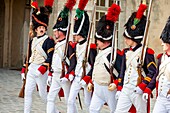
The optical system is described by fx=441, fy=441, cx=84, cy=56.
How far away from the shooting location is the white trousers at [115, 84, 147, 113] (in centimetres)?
518

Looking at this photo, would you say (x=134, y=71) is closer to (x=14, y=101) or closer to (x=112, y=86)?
(x=112, y=86)

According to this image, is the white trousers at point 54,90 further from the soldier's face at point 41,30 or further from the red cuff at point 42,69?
the soldier's face at point 41,30

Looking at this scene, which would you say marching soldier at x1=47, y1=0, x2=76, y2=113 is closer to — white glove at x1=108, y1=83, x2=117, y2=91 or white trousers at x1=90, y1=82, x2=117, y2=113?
white trousers at x1=90, y1=82, x2=117, y2=113

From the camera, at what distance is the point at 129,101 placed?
17.1ft

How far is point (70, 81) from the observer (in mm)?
6445

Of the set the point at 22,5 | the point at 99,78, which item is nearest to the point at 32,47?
the point at 99,78

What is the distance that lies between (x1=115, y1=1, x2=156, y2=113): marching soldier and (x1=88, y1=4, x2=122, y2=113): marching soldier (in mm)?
241

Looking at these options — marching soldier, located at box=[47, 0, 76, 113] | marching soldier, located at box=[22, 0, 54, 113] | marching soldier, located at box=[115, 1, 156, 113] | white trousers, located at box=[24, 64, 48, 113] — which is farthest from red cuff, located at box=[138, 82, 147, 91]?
white trousers, located at box=[24, 64, 48, 113]

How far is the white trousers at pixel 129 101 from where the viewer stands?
17.0ft

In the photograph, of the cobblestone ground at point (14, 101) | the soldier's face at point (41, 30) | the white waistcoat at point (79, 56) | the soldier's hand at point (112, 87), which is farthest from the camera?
the cobblestone ground at point (14, 101)

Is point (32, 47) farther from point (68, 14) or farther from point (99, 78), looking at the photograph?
point (99, 78)

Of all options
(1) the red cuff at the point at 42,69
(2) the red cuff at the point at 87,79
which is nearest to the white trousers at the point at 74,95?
(2) the red cuff at the point at 87,79

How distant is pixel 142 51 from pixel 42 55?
200cm

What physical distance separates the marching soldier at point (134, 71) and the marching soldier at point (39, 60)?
156 cm
